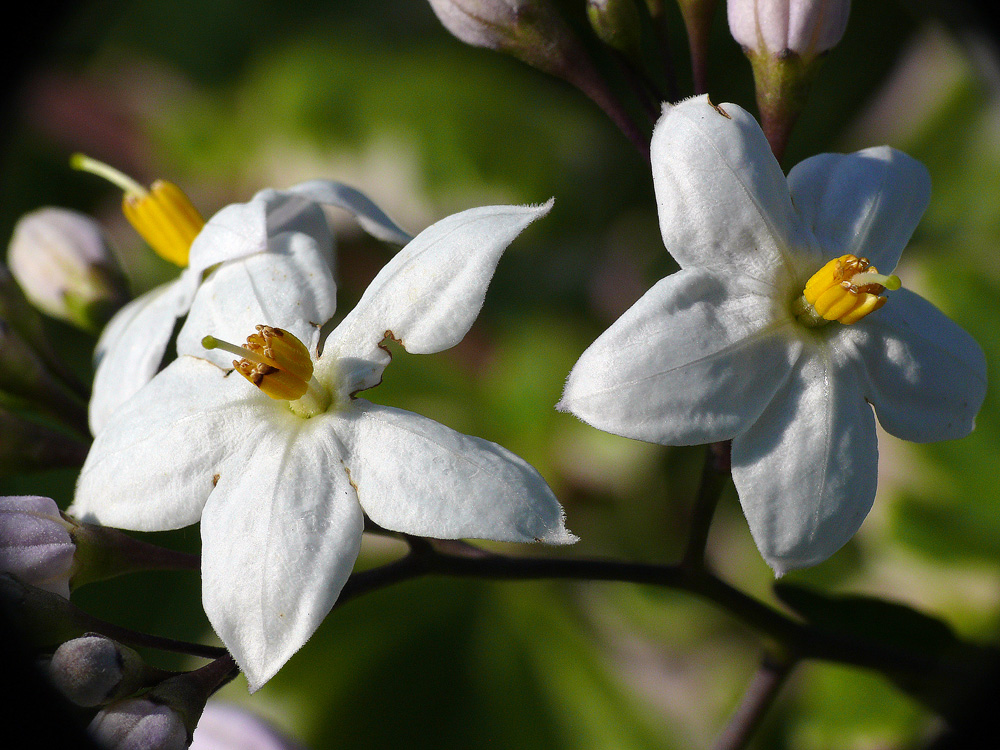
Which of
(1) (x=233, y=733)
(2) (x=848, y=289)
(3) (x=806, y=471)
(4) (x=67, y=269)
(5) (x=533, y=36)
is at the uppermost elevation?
(5) (x=533, y=36)

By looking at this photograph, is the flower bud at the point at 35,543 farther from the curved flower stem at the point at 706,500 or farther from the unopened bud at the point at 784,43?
the unopened bud at the point at 784,43

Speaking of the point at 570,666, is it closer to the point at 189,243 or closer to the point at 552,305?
the point at 552,305

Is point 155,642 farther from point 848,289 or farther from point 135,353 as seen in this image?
point 848,289

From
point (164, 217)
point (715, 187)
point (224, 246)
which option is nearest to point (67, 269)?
point (164, 217)

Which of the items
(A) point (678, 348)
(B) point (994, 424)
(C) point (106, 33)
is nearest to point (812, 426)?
(A) point (678, 348)

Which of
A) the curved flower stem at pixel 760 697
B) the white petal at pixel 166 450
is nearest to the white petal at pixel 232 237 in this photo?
the white petal at pixel 166 450

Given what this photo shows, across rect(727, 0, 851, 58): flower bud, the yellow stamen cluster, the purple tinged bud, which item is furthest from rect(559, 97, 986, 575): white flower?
A: the yellow stamen cluster
